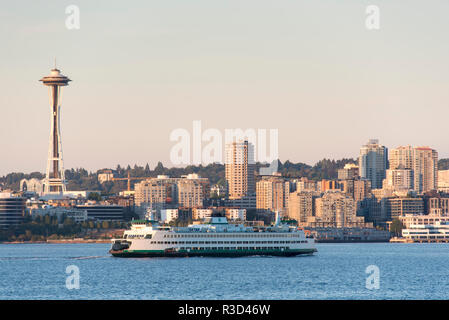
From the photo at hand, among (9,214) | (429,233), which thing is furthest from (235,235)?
(9,214)

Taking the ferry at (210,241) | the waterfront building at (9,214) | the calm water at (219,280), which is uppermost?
the waterfront building at (9,214)

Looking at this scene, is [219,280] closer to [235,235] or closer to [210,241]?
[210,241]

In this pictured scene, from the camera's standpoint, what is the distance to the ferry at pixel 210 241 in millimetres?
88000

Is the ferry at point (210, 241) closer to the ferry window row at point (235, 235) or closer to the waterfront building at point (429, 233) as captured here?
the ferry window row at point (235, 235)

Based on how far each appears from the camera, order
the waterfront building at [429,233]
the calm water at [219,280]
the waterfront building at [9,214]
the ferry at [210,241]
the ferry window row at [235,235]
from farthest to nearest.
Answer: the waterfront building at [9,214], the waterfront building at [429,233], the ferry window row at [235,235], the ferry at [210,241], the calm water at [219,280]

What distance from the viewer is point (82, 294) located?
1887 inches

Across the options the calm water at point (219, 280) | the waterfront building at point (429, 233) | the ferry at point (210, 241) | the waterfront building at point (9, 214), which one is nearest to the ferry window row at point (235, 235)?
the ferry at point (210, 241)

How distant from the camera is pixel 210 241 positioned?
91.0 meters

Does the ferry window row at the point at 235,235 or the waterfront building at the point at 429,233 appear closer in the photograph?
the ferry window row at the point at 235,235
